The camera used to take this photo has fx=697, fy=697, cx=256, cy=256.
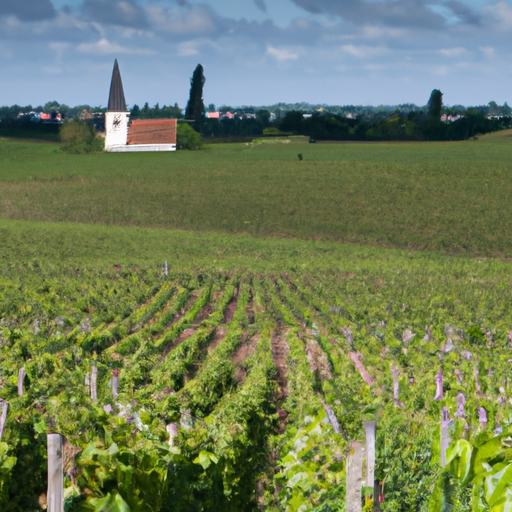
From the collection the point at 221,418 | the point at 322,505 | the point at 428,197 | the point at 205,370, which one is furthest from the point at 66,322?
the point at 428,197

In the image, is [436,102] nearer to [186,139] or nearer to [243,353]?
[186,139]

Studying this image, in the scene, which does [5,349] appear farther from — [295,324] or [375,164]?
[375,164]

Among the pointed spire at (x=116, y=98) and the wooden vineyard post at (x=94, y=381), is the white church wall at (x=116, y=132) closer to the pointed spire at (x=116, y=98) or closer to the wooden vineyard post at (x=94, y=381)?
the pointed spire at (x=116, y=98)

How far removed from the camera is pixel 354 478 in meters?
4.41

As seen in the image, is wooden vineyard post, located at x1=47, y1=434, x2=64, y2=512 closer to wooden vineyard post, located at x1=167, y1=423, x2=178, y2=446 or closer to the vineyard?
the vineyard

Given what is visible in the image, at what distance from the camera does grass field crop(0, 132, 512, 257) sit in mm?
35500

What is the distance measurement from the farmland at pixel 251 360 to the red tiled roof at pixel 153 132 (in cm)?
3303

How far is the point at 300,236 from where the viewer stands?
116 feet

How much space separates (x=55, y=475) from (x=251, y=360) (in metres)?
6.41

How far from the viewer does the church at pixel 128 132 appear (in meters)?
67.0

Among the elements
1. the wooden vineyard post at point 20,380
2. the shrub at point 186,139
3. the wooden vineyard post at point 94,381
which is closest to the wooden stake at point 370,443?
the wooden vineyard post at point 94,381

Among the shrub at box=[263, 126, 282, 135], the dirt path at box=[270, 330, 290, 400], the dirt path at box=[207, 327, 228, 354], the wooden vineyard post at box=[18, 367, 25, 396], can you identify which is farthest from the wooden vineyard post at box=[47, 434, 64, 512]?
the shrub at box=[263, 126, 282, 135]

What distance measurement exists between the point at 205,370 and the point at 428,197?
33908 millimetres

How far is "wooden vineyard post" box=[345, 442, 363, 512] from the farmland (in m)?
0.48
